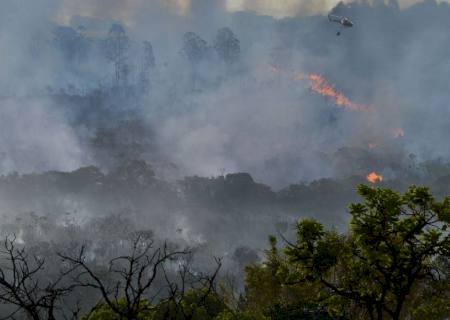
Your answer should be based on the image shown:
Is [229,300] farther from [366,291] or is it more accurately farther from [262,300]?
[366,291]

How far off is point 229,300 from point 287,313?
1181 cm

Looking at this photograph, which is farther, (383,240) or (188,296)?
(188,296)

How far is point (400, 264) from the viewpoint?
1770cm

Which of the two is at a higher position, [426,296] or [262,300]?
[262,300]

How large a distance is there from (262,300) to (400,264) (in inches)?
1206

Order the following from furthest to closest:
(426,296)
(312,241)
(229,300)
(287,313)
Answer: (229,300)
(287,313)
(426,296)
(312,241)

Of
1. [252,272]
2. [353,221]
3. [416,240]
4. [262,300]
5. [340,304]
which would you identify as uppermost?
[252,272]

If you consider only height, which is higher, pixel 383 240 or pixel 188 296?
pixel 188 296

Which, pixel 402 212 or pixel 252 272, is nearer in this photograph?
pixel 402 212

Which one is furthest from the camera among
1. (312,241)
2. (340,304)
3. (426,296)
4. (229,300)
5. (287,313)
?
A: (229,300)

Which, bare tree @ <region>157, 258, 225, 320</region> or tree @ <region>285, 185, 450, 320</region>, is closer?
bare tree @ <region>157, 258, 225, 320</region>

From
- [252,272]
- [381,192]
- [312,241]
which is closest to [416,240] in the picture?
[381,192]

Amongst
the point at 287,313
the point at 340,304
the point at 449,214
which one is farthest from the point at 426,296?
the point at 449,214

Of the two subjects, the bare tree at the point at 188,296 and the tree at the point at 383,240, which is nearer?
the bare tree at the point at 188,296
